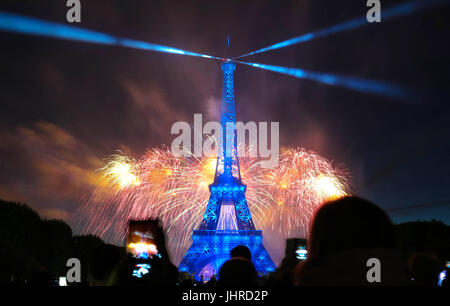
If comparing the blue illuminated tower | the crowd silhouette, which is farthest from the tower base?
the crowd silhouette

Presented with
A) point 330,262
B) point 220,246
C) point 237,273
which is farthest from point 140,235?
point 220,246

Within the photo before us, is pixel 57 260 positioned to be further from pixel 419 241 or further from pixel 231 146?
pixel 419 241

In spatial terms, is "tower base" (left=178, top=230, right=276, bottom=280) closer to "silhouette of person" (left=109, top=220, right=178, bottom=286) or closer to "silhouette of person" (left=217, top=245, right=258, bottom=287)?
"silhouette of person" (left=109, top=220, right=178, bottom=286)

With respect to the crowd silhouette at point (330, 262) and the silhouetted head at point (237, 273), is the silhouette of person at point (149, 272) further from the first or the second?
the silhouetted head at point (237, 273)

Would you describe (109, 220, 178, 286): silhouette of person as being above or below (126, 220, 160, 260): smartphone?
below
